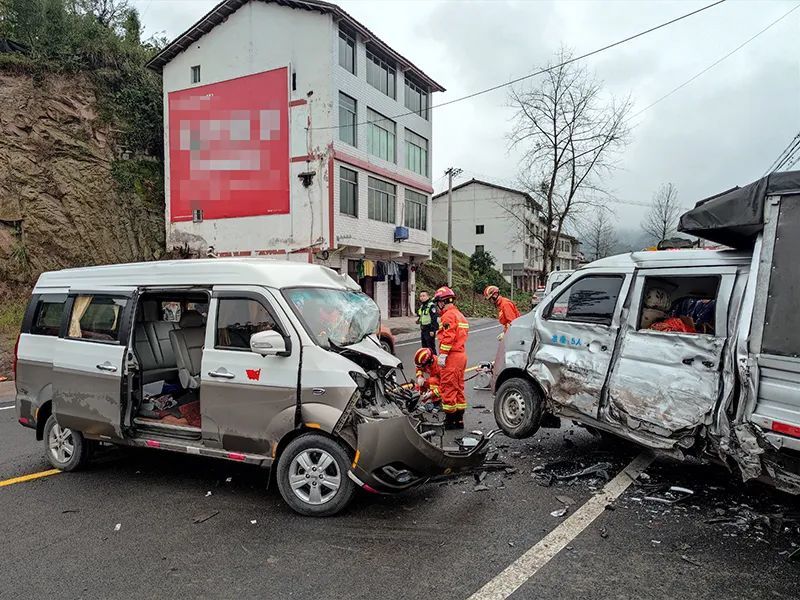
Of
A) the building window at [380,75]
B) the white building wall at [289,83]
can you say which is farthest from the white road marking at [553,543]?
the building window at [380,75]

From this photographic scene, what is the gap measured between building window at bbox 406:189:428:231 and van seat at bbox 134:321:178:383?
2116 cm

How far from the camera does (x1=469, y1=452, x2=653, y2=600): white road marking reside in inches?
126

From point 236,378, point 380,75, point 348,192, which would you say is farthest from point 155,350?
point 380,75

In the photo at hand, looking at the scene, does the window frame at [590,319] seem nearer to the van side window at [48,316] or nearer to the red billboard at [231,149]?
the van side window at [48,316]

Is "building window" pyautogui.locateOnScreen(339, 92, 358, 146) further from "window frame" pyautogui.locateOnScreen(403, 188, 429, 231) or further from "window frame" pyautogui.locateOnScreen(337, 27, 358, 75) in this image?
"window frame" pyautogui.locateOnScreen(403, 188, 429, 231)

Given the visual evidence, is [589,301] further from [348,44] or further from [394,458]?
[348,44]

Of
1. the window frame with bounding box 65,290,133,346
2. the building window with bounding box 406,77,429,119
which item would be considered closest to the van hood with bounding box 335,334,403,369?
the window frame with bounding box 65,290,133,346

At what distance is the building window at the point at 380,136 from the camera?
2331 centimetres

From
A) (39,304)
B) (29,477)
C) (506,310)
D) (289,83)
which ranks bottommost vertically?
(29,477)

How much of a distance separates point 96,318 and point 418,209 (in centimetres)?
2315

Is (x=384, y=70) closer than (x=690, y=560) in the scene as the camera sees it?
No

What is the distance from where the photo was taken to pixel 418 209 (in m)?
27.6

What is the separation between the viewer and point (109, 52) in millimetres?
23906

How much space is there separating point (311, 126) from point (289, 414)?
61.2 feet
